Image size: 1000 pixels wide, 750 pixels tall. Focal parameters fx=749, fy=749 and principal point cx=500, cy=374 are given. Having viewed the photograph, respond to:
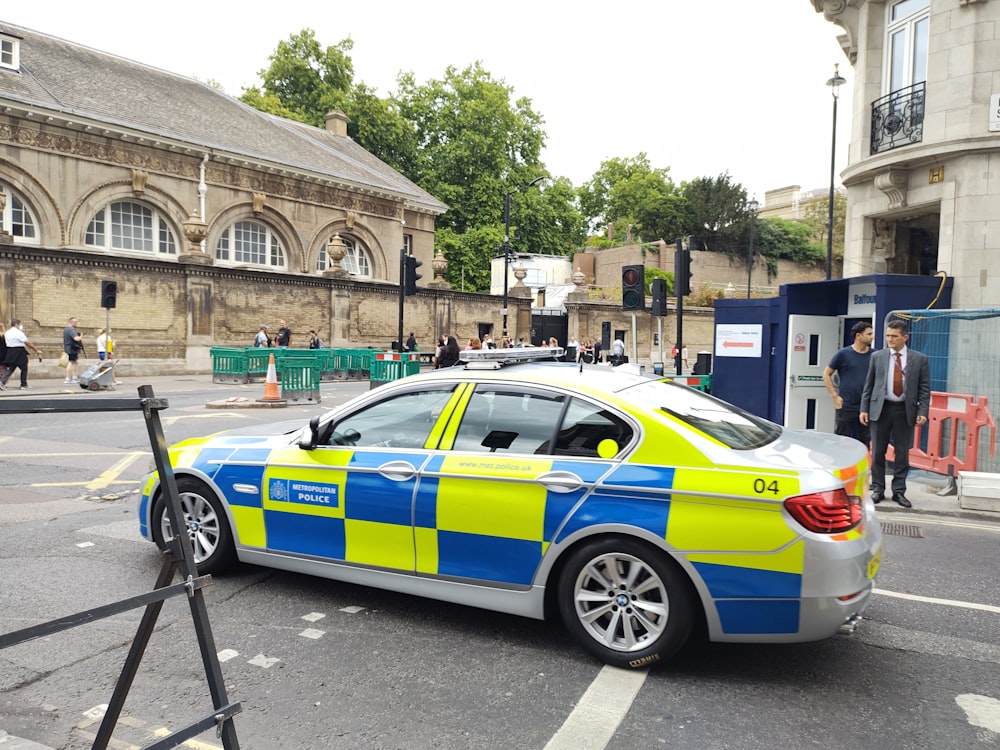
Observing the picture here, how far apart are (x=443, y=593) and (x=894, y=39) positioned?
46.6ft

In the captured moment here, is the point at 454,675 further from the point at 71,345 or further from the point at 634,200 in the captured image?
the point at 634,200

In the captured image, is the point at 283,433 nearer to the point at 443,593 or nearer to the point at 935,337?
the point at 443,593

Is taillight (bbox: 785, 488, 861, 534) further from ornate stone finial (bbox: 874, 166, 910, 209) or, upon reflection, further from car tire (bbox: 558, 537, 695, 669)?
ornate stone finial (bbox: 874, 166, 910, 209)

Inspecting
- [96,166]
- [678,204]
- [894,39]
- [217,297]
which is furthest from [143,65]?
[678,204]

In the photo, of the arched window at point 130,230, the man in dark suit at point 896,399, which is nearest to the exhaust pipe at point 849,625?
the man in dark suit at point 896,399

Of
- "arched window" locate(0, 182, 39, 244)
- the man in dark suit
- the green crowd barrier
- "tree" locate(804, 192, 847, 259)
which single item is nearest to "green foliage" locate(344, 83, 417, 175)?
"arched window" locate(0, 182, 39, 244)

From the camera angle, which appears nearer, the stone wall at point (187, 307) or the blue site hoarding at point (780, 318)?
the blue site hoarding at point (780, 318)

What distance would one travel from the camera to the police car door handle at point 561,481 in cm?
384

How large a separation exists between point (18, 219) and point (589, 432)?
2887cm

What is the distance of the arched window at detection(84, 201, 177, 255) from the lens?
28531 mm

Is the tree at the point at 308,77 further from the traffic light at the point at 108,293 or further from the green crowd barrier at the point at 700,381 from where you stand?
the green crowd barrier at the point at 700,381

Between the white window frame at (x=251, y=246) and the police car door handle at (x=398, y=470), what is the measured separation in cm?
3059

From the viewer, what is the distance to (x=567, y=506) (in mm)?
3822

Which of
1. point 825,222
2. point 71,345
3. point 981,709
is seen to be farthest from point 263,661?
point 825,222
